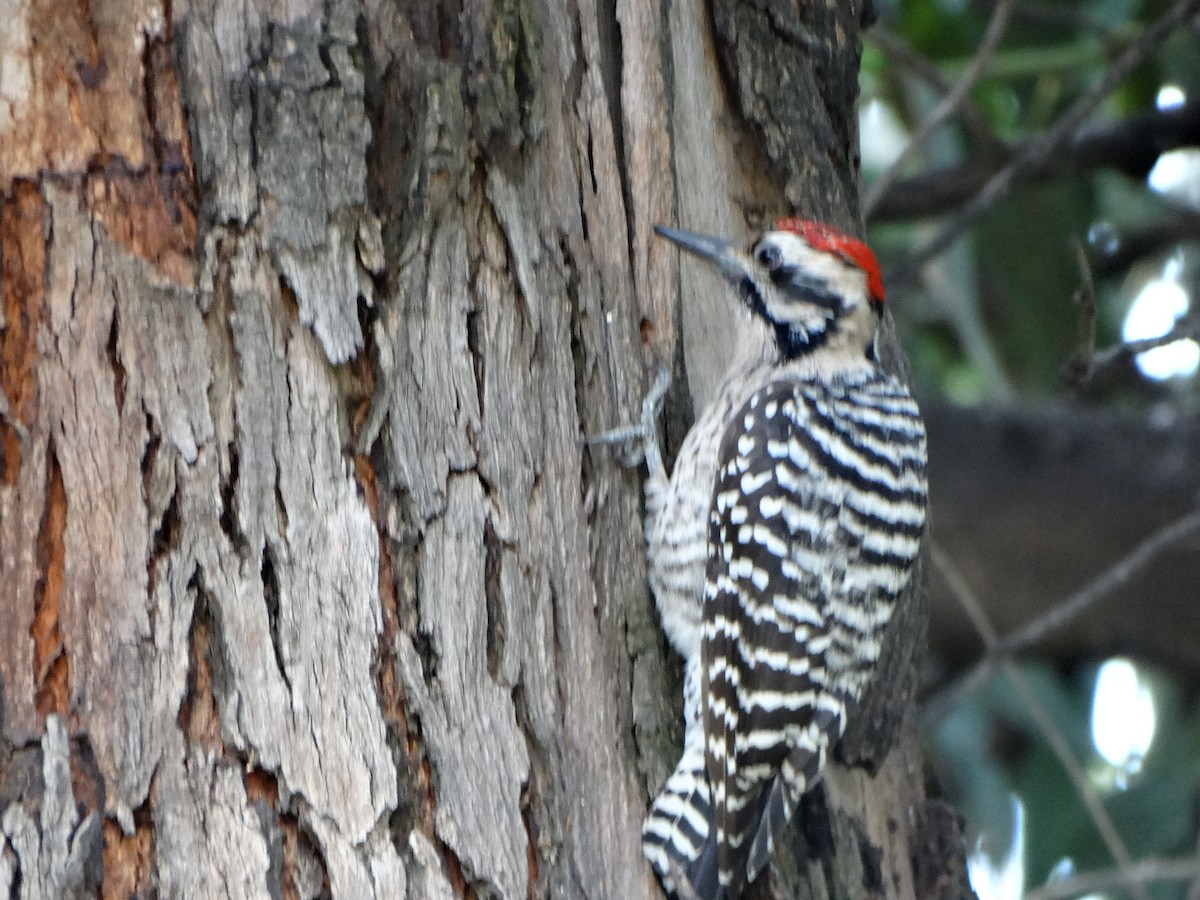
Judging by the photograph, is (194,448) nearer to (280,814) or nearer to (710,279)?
(280,814)

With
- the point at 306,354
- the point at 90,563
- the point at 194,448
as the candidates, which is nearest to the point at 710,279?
the point at 306,354

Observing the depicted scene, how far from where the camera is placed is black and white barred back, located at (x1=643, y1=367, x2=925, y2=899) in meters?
2.34

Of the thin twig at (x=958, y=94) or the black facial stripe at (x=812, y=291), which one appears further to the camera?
the thin twig at (x=958, y=94)

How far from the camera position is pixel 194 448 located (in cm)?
208

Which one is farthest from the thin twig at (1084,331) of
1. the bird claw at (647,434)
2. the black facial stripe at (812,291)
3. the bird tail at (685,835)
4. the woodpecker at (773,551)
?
the bird tail at (685,835)

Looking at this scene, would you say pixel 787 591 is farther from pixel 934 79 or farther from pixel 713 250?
pixel 934 79

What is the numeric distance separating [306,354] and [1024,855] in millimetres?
3342

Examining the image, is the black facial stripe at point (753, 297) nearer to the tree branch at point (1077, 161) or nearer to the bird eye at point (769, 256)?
the bird eye at point (769, 256)

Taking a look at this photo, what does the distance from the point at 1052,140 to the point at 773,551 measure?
65.2 inches

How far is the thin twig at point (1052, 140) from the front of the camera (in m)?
3.54

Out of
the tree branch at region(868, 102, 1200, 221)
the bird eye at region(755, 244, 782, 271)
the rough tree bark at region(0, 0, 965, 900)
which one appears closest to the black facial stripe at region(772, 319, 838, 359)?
the bird eye at region(755, 244, 782, 271)

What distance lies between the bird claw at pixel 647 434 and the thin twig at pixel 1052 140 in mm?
1488

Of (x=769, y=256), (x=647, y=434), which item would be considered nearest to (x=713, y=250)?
(x=769, y=256)

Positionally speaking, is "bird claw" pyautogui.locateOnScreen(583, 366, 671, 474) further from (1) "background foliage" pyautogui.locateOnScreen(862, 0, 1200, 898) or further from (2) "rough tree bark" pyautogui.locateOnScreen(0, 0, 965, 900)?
(1) "background foliage" pyautogui.locateOnScreen(862, 0, 1200, 898)
